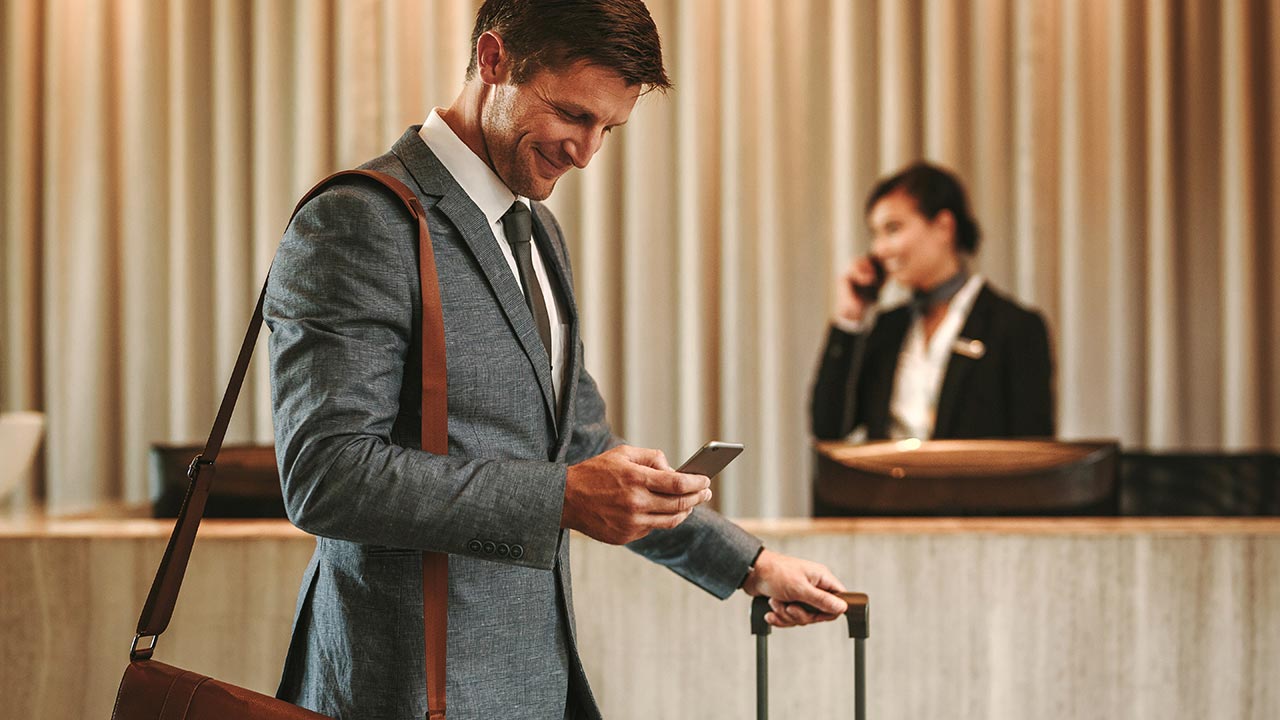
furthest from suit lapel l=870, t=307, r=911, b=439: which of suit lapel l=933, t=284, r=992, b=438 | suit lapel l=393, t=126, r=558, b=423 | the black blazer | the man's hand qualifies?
suit lapel l=393, t=126, r=558, b=423

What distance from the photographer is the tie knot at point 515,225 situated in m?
1.13

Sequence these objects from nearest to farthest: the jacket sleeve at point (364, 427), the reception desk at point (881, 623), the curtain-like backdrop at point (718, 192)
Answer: the jacket sleeve at point (364, 427), the reception desk at point (881, 623), the curtain-like backdrop at point (718, 192)

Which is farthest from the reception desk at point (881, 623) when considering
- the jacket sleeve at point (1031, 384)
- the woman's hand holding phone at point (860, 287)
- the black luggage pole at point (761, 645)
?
the woman's hand holding phone at point (860, 287)

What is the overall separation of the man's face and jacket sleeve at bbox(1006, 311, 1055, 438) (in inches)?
78.7

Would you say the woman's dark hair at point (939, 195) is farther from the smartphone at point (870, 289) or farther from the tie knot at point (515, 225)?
the tie knot at point (515, 225)

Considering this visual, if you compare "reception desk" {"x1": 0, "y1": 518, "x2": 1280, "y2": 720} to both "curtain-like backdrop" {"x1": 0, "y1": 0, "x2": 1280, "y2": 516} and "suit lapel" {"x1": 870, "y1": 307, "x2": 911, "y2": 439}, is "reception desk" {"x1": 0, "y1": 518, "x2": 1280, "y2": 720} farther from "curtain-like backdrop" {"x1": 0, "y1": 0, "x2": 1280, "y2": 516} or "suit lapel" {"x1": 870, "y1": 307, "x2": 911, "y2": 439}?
"curtain-like backdrop" {"x1": 0, "y1": 0, "x2": 1280, "y2": 516}

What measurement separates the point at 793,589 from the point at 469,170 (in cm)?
58

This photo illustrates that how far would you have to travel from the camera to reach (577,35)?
1.06m

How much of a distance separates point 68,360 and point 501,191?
2.91 metres

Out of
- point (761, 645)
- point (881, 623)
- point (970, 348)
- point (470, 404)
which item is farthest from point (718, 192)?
point (470, 404)

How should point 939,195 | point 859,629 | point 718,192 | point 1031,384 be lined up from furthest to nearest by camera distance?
1. point 718,192
2. point 939,195
3. point 1031,384
4. point 859,629

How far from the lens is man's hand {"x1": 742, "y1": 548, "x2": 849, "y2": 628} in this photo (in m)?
1.28

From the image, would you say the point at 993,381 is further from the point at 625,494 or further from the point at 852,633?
the point at 625,494

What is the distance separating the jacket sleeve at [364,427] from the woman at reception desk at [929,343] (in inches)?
84.0
